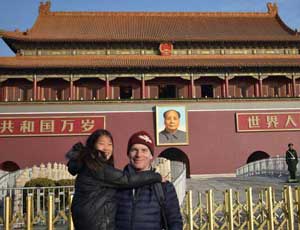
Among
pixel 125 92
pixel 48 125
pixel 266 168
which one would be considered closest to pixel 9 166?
pixel 48 125

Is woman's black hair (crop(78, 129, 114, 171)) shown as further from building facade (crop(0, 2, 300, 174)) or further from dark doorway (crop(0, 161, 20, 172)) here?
dark doorway (crop(0, 161, 20, 172))

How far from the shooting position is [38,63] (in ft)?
72.3

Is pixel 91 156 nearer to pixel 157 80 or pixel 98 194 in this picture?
pixel 98 194

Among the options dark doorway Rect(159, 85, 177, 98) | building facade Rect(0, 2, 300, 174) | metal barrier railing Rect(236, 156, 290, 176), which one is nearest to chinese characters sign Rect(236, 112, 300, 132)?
building facade Rect(0, 2, 300, 174)

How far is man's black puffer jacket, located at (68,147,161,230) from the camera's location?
2844mm

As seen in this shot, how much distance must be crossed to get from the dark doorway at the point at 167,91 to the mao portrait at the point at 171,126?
10.0 ft

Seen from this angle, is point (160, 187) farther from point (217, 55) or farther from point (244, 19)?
point (244, 19)

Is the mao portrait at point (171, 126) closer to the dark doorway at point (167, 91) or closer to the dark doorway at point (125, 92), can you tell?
the dark doorway at point (167, 91)

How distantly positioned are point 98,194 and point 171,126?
17.9m

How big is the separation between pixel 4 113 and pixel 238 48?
14.4m

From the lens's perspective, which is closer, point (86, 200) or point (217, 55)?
point (86, 200)

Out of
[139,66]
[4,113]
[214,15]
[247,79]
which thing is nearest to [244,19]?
[214,15]

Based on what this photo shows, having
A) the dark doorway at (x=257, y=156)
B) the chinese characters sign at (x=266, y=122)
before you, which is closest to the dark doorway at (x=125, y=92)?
the chinese characters sign at (x=266, y=122)

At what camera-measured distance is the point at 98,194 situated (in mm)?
2883
